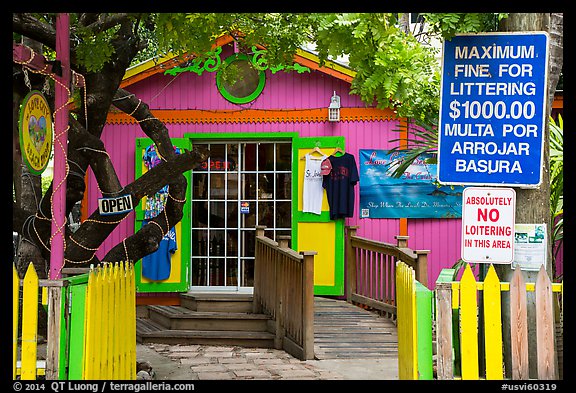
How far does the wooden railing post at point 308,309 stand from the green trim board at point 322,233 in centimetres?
286

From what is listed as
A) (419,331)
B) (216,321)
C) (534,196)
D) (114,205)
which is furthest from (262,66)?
(419,331)

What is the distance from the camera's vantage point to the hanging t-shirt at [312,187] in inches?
455

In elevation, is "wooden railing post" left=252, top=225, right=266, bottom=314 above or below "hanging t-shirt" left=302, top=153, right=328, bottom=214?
below

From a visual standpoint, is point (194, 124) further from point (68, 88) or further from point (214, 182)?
point (68, 88)

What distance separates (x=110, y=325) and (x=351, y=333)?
14.4ft

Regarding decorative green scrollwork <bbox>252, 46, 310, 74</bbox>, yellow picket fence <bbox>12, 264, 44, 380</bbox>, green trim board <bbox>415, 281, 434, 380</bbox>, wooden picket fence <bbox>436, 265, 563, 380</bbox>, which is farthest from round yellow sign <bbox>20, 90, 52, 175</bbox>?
decorative green scrollwork <bbox>252, 46, 310, 74</bbox>

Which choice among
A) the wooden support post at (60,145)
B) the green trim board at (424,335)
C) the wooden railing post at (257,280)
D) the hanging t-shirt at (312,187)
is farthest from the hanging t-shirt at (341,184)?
the green trim board at (424,335)

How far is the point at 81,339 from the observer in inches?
208

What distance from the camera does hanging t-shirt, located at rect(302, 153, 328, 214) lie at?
11547 millimetres

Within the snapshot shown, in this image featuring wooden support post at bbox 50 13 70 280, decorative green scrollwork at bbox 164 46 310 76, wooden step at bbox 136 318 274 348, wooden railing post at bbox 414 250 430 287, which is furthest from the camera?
decorative green scrollwork at bbox 164 46 310 76

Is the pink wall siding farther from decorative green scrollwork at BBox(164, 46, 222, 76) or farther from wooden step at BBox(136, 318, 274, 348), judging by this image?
wooden step at BBox(136, 318, 274, 348)

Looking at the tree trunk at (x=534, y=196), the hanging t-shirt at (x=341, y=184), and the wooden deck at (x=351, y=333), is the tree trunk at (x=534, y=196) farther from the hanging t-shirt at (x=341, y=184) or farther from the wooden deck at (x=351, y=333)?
the hanging t-shirt at (x=341, y=184)

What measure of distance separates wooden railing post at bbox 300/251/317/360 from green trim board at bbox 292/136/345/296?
2.86 m
